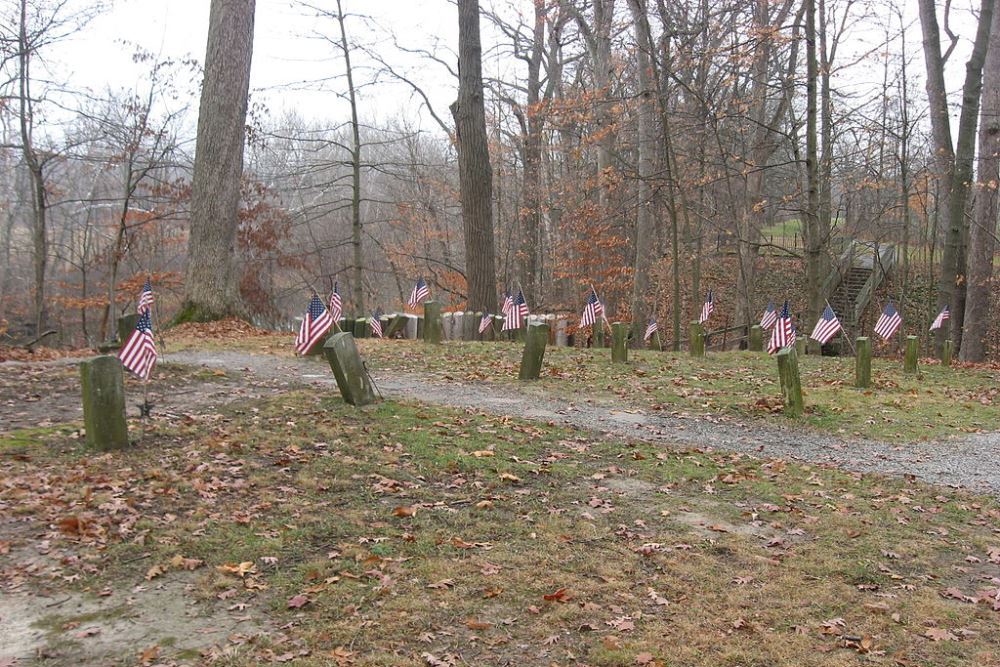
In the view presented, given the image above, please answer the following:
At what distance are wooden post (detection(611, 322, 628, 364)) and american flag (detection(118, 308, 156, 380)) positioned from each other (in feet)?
23.8

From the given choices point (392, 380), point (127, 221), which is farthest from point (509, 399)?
point (127, 221)

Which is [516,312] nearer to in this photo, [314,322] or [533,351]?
[533,351]

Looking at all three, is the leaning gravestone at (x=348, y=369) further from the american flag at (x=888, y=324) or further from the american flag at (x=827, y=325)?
the american flag at (x=888, y=324)

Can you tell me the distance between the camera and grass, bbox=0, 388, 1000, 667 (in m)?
3.94

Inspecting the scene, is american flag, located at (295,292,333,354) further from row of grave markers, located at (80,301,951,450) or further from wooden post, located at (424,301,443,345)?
wooden post, located at (424,301,443,345)

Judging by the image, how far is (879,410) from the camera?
987 centimetres

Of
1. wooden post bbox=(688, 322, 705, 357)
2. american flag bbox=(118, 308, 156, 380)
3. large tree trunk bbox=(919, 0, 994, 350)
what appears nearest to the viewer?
american flag bbox=(118, 308, 156, 380)

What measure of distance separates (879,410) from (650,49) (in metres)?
9.33

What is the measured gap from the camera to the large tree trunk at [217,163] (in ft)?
52.1

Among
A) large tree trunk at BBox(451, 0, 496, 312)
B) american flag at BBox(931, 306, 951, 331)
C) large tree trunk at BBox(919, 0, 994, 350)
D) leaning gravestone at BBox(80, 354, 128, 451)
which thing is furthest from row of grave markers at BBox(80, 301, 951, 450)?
large tree trunk at BBox(919, 0, 994, 350)

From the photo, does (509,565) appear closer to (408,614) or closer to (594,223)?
(408,614)

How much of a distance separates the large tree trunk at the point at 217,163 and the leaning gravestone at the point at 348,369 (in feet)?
27.2

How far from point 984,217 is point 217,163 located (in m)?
15.6

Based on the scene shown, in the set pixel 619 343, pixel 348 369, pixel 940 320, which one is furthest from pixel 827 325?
pixel 348 369
